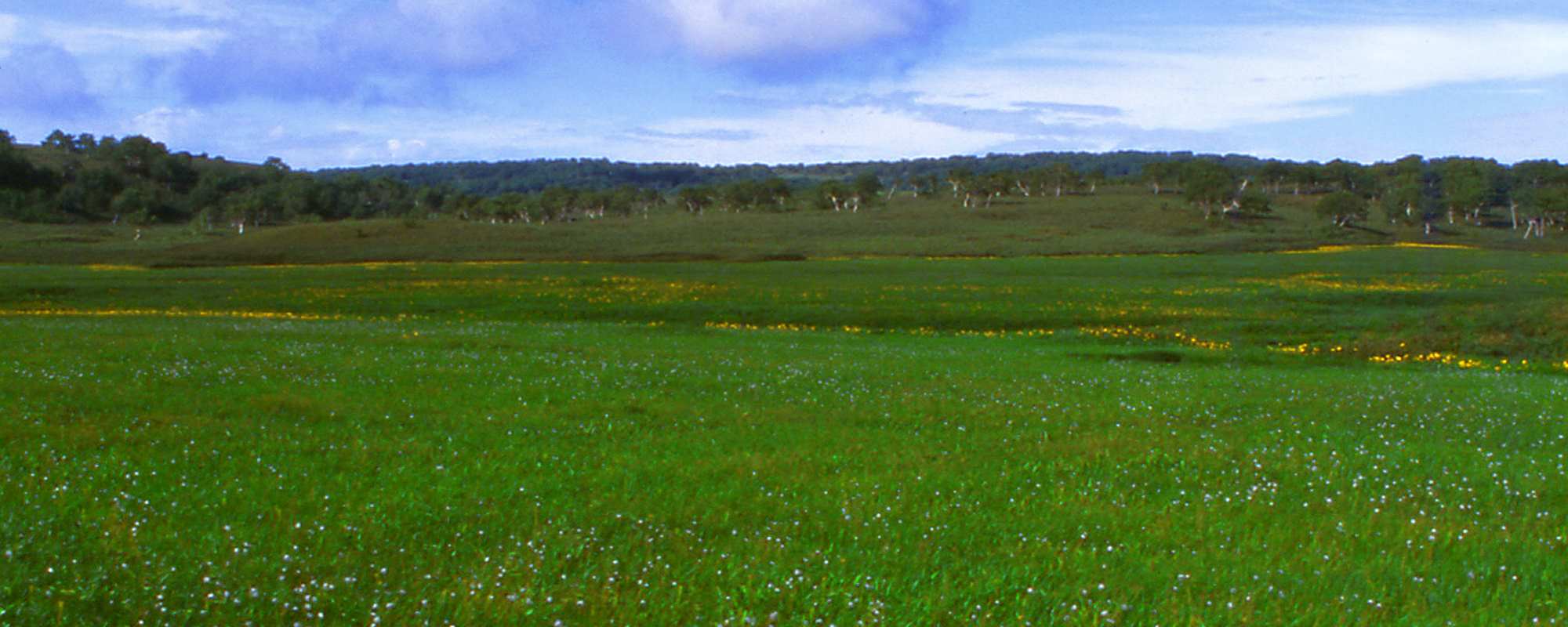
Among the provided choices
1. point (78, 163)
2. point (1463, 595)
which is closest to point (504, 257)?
point (1463, 595)

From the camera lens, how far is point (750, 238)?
108m

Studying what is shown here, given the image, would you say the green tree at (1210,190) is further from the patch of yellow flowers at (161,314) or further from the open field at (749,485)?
the patch of yellow flowers at (161,314)

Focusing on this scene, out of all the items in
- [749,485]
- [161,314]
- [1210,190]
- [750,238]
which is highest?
[1210,190]

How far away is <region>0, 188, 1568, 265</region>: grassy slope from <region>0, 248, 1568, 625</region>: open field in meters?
58.0

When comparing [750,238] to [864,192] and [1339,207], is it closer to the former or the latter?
[1339,207]

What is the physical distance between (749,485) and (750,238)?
96.8 meters

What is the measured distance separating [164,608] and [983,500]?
276 inches

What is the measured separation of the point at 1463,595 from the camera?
27.9 feet

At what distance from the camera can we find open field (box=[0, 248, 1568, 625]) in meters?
8.00

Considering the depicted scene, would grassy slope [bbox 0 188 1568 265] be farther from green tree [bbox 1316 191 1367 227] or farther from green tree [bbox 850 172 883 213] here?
green tree [bbox 850 172 883 213]

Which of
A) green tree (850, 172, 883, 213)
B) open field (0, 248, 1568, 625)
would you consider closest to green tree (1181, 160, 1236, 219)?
green tree (850, 172, 883, 213)

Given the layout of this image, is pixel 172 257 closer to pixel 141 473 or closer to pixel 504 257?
pixel 504 257

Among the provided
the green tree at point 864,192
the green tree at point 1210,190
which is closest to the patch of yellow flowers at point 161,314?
the green tree at point 1210,190

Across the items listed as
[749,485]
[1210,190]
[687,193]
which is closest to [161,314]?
[749,485]
